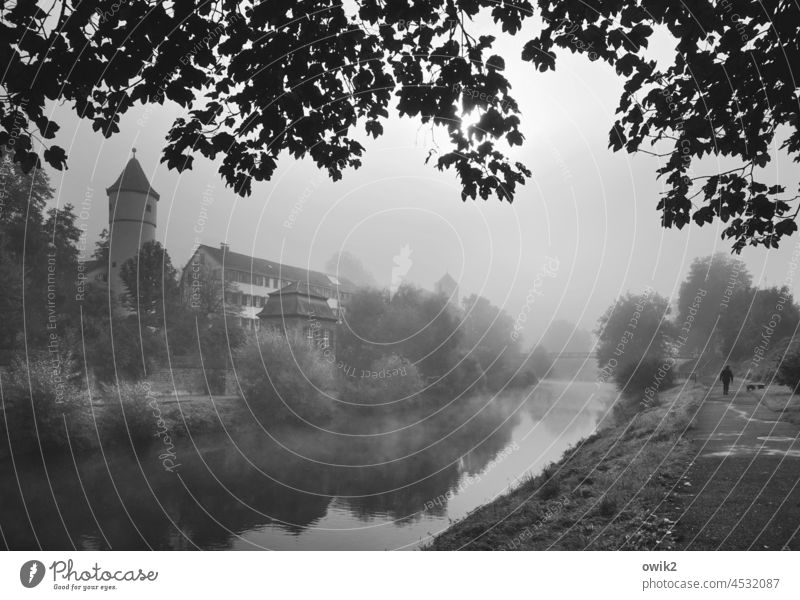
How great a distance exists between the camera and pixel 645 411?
53.8 feet

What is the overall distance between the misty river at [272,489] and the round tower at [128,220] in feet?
14.2

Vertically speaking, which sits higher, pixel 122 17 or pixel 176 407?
pixel 122 17

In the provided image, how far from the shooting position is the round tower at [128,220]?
8.97 metres

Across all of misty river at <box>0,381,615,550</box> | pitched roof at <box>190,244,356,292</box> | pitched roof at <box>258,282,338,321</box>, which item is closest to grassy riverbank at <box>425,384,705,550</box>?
misty river at <box>0,381,615,550</box>

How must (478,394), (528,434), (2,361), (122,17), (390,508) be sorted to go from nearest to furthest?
(122,17), (2,361), (390,508), (528,434), (478,394)

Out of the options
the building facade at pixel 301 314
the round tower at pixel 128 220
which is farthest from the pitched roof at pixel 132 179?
the building facade at pixel 301 314

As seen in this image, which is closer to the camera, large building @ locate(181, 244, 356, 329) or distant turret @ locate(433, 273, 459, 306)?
large building @ locate(181, 244, 356, 329)

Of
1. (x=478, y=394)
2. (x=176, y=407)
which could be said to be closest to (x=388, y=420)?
(x=478, y=394)

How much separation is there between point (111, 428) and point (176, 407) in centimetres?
175

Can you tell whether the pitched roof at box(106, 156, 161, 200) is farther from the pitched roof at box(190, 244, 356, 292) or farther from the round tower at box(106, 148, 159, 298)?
the pitched roof at box(190, 244, 356, 292)

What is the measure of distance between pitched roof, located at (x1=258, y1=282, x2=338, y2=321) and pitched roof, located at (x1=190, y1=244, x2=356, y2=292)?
45 cm

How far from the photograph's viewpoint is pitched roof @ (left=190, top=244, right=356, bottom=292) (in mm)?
13781

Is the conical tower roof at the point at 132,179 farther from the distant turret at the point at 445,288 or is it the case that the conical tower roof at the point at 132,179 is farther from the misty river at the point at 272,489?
the distant turret at the point at 445,288

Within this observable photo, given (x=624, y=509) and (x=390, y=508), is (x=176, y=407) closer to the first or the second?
(x=390, y=508)
